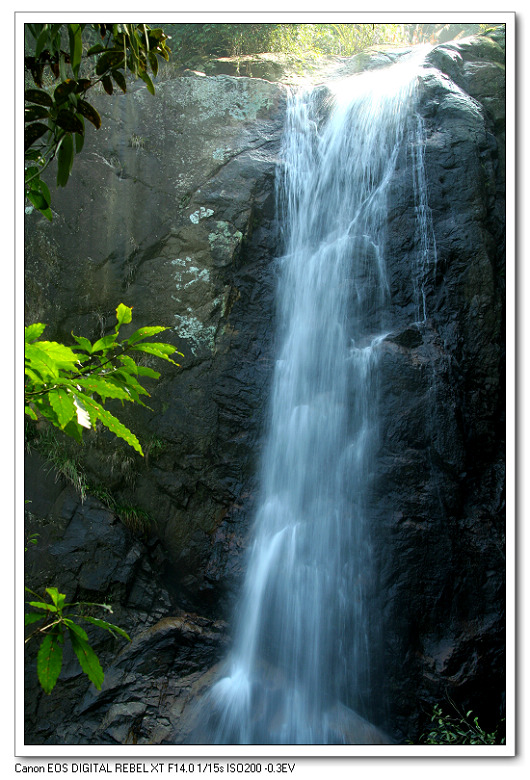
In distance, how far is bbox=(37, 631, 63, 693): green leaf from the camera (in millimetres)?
1204

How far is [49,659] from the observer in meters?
1.22

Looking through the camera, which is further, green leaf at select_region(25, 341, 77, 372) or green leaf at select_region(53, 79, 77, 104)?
green leaf at select_region(53, 79, 77, 104)

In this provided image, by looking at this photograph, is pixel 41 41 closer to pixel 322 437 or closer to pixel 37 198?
pixel 37 198

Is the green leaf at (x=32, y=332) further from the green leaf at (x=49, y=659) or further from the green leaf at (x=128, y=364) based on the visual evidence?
the green leaf at (x=49, y=659)

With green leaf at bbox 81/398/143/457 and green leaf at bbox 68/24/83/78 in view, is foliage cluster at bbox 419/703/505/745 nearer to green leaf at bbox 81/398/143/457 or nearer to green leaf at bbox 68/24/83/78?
green leaf at bbox 81/398/143/457

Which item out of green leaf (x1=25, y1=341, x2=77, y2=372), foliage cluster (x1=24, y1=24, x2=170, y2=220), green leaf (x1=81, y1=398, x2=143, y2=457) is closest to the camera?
green leaf (x1=25, y1=341, x2=77, y2=372)

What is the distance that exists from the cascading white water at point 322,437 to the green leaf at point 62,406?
9.15 feet

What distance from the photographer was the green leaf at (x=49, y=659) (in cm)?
120

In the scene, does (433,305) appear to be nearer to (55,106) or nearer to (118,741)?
(55,106)

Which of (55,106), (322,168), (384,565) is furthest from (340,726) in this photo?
(322,168)

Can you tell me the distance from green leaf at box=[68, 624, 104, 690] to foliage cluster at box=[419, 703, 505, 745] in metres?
2.78

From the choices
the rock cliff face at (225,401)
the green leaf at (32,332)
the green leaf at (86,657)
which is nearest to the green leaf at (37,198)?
the green leaf at (32,332)

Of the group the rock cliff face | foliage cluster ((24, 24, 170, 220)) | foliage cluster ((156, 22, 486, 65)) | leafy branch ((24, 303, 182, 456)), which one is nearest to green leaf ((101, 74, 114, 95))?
foliage cluster ((24, 24, 170, 220))

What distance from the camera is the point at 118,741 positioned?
3164 mm
